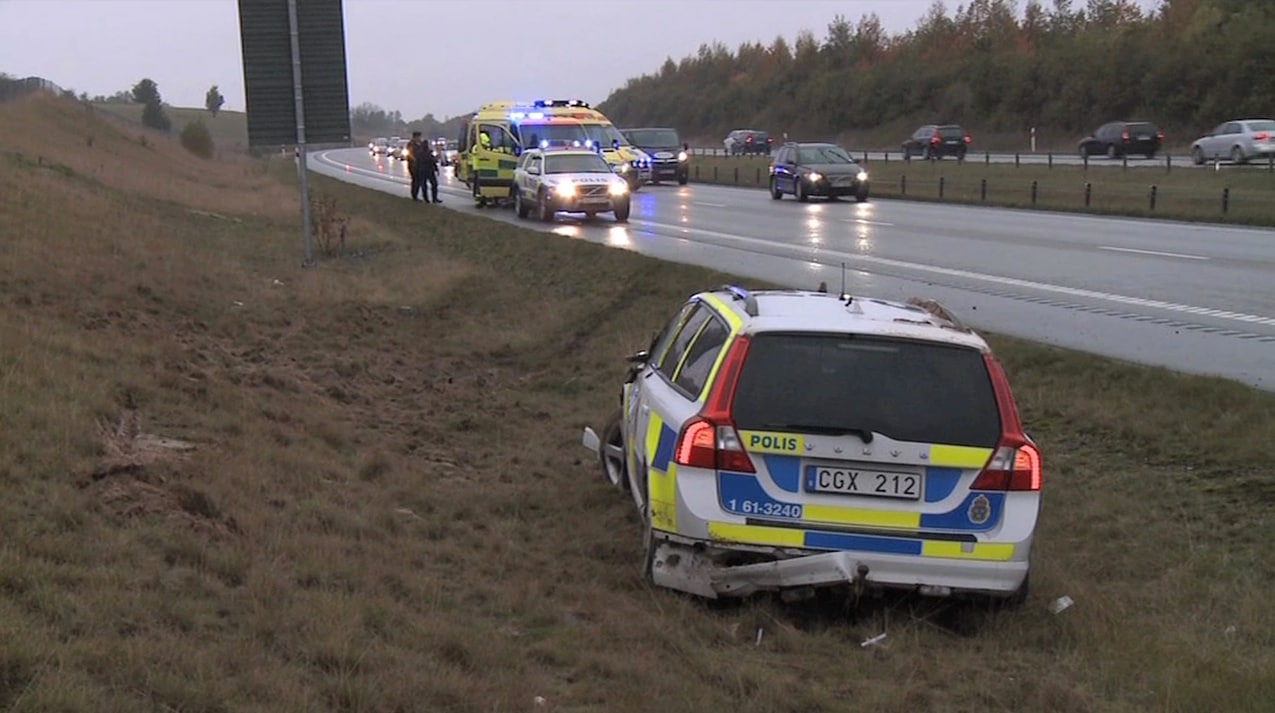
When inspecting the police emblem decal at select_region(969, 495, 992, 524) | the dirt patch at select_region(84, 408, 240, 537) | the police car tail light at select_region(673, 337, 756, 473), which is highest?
the police car tail light at select_region(673, 337, 756, 473)

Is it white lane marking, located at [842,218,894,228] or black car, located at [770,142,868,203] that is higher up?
black car, located at [770,142,868,203]

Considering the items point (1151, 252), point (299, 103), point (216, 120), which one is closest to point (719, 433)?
point (299, 103)

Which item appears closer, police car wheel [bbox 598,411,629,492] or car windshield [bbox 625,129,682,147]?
police car wheel [bbox 598,411,629,492]

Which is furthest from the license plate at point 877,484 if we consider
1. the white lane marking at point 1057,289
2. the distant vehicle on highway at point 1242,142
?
the distant vehicle on highway at point 1242,142

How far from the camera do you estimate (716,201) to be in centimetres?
3753

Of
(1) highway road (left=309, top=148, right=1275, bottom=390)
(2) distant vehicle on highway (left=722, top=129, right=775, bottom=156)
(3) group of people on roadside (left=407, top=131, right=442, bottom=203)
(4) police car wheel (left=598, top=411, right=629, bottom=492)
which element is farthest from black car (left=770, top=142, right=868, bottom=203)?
(2) distant vehicle on highway (left=722, top=129, right=775, bottom=156)

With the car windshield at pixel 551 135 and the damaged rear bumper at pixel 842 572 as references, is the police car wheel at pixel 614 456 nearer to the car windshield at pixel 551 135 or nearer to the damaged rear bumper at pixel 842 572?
the damaged rear bumper at pixel 842 572

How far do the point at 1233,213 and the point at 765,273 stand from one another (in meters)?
14.7

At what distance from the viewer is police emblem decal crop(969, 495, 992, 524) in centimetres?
563

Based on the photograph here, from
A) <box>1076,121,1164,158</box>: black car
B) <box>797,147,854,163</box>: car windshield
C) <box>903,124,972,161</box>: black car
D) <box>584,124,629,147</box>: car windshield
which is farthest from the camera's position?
<box>903,124,972,161</box>: black car

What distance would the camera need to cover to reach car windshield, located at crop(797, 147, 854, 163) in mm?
36094

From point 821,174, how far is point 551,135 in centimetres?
769

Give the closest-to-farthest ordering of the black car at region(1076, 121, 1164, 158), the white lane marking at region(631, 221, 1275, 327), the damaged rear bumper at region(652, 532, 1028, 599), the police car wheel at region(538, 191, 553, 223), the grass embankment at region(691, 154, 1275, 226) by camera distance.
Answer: the damaged rear bumper at region(652, 532, 1028, 599), the white lane marking at region(631, 221, 1275, 327), the grass embankment at region(691, 154, 1275, 226), the police car wheel at region(538, 191, 553, 223), the black car at region(1076, 121, 1164, 158)

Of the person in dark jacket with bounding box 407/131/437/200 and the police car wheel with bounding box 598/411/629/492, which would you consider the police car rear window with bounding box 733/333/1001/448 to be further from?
the person in dark jacket with bounding box 407/131/437/200
